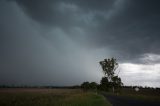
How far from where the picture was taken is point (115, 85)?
100938 mm

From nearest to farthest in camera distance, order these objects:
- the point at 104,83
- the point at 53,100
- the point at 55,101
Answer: the point at 55,101 < the point at 53,100 < the point at 104,83

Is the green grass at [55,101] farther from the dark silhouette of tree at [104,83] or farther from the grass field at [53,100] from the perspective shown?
the dark silhouette of tree at [104,83]

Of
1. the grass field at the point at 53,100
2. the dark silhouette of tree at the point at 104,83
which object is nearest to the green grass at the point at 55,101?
the grass field at the point at 53,100

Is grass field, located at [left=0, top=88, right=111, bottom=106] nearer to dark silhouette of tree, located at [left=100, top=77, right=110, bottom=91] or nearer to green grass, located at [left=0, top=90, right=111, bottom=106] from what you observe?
green grass, located at [left=0, top=90, right=111, bottom=106]

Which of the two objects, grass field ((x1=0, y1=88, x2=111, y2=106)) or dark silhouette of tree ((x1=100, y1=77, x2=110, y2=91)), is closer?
grass field ((x1=0, y1=88, x2=111, y2=106))

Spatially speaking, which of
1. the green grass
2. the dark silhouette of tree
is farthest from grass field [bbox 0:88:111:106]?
the dark silhouette of tree

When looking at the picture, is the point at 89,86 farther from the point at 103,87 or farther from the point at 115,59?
the point at 115,59

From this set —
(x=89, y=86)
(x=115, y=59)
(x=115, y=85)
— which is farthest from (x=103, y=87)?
(x=115, y=59)

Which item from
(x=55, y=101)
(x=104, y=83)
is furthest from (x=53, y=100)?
(x=104, y=83)

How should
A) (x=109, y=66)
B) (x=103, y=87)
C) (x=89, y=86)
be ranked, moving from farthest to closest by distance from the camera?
(x=89, y=86) < (x=103, y=87) < (x=109, y=66)

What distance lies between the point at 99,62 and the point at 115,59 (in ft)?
25.3

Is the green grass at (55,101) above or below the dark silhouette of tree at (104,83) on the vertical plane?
below

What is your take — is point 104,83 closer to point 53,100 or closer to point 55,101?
point 53,100

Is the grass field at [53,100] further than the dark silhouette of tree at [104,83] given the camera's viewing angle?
No
